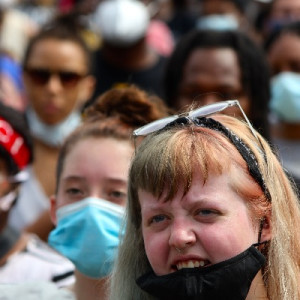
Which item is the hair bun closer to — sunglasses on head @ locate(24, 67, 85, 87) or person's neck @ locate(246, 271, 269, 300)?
person's neck @ locate(246, 271, 269, 300)

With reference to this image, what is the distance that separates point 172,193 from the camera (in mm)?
2961

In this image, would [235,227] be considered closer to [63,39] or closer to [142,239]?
[142,239]

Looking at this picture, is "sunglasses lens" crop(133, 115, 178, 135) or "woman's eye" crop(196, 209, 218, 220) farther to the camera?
"sunglasses lens" crop(133, 115, 178, 135)

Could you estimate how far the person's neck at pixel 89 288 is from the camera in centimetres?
373

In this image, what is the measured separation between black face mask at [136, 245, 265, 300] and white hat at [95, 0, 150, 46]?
4.20 meters

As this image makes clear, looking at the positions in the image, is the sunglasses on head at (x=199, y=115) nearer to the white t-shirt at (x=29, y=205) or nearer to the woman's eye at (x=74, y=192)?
the woman's eye at (x=74, y=192)

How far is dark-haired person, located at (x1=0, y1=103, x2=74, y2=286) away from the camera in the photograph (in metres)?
4.38

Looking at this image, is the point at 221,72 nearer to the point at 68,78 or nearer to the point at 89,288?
the point at 68,78

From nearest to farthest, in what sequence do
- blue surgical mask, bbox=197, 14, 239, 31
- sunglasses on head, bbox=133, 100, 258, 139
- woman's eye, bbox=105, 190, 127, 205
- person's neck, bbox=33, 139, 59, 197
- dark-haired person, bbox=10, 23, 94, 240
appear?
1. sunglasses on head, bbox=133, 100, 258, 139
2. woman's eye, bbox=105, 190, 127, 205
3. person's neck, bbox=33, 139, 59, 197
4. dark-haired person, bbox=10, 23, 94, 240
5. blue surgical mask, bbox=197, 14, 239, 31

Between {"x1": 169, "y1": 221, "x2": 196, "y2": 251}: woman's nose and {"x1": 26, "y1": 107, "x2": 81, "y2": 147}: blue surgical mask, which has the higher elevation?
{"x1": 26, "y1": 107, "x2": 81, "y2": 147}: blue surgical mask

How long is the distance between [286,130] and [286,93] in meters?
0.22

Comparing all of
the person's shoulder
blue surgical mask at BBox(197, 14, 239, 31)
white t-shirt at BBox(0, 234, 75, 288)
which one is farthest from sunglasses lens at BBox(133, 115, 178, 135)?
blue surgical mask at BBox(197, 14, 239, 31)

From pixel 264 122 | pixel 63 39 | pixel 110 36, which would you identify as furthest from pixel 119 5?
pixel 264 122

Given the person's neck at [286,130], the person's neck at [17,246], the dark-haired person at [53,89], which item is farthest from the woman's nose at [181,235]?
the person's neck at [286,130]
